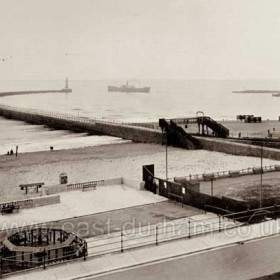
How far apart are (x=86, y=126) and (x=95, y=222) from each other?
54763mm

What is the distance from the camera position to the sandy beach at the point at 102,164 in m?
32.8

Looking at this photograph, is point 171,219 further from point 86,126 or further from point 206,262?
point 86,126

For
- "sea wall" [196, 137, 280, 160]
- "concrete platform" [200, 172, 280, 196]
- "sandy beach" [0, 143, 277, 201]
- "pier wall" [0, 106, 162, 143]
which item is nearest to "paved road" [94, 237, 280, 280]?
"concrete platform" [200, 172, 280, 196]

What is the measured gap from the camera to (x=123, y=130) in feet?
201

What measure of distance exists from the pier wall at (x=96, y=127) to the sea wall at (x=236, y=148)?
7795 mm

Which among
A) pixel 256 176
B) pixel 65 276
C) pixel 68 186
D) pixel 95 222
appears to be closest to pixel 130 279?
pixel 65 276

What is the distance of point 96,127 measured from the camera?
229 feet

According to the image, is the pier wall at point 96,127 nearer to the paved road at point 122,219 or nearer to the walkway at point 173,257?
the paved road at point 122,219

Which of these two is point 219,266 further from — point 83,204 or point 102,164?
point 102,164

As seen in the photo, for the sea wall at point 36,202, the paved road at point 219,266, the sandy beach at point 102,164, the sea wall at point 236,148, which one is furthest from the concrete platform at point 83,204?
the sea wall at point 236,148

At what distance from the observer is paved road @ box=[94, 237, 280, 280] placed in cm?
1052

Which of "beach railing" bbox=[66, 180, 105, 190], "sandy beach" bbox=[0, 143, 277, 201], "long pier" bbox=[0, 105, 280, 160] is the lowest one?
"sandy beach" bbox=[0, 143, 277, 201]

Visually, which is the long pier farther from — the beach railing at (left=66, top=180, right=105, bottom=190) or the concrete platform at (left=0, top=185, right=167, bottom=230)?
the concrete platform at (left=0, top=185, right=167, bottom=230)

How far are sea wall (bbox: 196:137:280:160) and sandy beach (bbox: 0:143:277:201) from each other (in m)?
0.77
